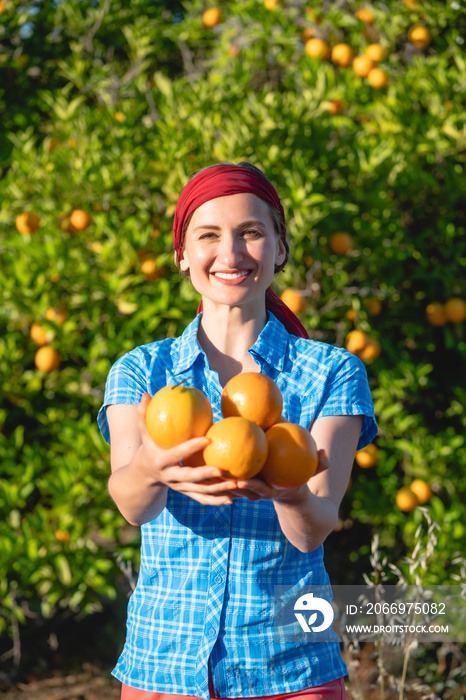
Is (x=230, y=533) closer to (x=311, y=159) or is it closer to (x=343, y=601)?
(x=311, y=159)

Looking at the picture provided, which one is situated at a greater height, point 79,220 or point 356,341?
point 79,220

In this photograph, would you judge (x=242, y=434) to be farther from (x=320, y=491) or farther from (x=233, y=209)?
(x=233, y=209)

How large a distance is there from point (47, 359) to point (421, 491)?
2.02 m

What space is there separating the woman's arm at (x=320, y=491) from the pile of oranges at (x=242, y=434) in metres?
0.04

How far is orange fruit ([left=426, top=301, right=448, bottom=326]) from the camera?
12.6 feet

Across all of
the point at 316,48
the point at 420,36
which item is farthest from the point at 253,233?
the point at 420,36

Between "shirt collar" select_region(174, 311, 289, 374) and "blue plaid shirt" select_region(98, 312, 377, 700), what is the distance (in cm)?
6

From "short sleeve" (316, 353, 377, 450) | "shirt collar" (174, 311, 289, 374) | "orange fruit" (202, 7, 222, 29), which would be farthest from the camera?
"orange fruit" (202, 7, 222, 29)

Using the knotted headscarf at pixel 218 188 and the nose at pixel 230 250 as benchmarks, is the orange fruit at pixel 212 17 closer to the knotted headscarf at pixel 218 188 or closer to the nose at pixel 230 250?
the knotted headscarf at pixel 218 188

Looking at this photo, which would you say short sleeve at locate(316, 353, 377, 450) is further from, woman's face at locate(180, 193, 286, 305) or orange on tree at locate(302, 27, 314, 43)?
orange on tree at locate(302, 27, 314, 43)

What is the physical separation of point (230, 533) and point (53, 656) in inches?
117

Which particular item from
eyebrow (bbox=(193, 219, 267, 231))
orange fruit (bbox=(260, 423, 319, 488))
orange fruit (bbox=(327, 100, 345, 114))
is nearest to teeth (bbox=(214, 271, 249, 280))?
eyebrow (bbox=(193, 219, 267, 231))

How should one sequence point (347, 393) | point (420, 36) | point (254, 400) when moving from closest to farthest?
1. point (254, 400)
2. point (347, 393)
3. point (420, 36)

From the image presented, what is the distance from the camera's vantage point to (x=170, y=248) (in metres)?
3.44
